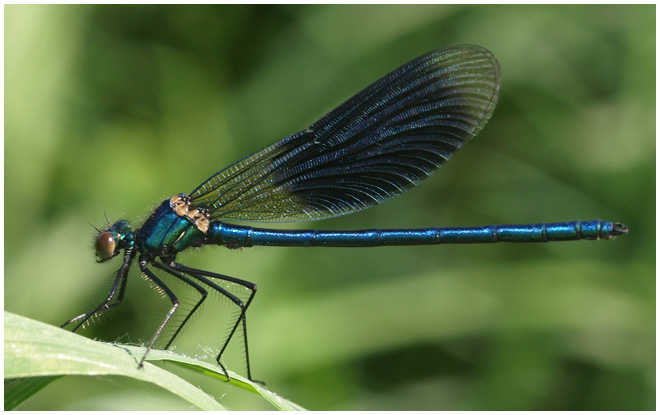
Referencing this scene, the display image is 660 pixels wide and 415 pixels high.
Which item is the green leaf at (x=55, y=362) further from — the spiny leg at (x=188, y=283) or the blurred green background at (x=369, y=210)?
the blurred green background at (x=369, y=210)

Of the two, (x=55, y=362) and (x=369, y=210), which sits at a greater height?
(x=369, y=210)

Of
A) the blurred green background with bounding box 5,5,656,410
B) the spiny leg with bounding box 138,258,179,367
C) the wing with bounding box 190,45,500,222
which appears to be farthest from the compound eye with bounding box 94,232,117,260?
the wing with bounding box 190,45,500,222

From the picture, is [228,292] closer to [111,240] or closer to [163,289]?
[163,289]

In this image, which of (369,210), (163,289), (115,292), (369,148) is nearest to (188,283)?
(163,289)

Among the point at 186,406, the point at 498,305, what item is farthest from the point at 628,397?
the point at 186,406

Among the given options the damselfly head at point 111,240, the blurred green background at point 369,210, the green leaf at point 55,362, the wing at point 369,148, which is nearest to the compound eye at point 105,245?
the damselfly head at point 111,240

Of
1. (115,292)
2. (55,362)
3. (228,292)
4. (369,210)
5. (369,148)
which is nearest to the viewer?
(55,362)
